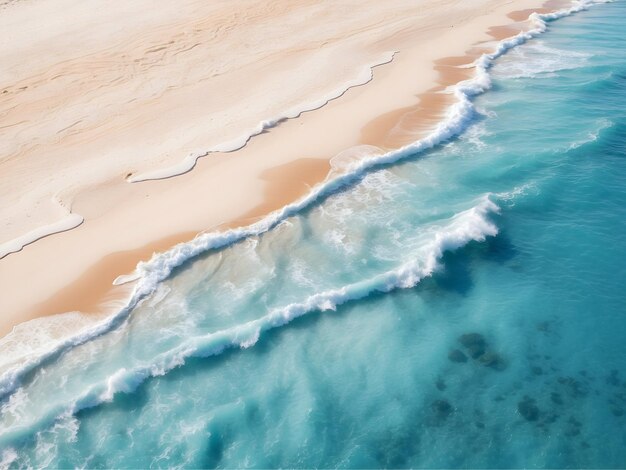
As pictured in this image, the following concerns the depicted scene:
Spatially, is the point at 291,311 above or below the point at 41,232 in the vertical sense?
below

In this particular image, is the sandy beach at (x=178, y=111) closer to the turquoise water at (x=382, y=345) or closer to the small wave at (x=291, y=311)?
the turquoise water at (x=382, y=345)

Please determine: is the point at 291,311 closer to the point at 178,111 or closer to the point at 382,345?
the point at 382,345

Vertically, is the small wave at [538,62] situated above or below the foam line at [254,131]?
below

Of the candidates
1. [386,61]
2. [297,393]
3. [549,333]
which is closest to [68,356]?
[297,393]

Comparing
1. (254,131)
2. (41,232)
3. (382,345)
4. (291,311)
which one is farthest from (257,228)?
(41,232)

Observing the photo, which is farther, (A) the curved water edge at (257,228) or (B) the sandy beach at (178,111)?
(B) the sandy beach at (178,111)

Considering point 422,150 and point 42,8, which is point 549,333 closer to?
point 422,150

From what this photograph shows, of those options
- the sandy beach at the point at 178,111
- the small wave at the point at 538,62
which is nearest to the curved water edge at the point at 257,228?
the sandy beach at the point at 178,111
